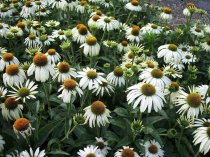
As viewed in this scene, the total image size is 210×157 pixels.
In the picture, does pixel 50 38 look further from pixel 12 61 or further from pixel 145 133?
pixel 145 133

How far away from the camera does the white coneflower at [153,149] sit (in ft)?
7.74

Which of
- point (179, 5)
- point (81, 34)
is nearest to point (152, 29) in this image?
point (81, 34)

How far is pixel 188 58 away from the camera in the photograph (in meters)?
3.70

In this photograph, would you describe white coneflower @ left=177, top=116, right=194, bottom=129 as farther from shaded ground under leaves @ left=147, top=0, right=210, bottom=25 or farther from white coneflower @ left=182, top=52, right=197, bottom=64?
shaded ground under leaves @ left=147, top=0, right=210, bottom=25

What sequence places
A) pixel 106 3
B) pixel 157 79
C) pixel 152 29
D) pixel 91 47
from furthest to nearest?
1. pixel 106 3
2. pixel 152 29
3. pixel 91 47
4. pixel 157 79

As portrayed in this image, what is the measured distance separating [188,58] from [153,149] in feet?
5.38

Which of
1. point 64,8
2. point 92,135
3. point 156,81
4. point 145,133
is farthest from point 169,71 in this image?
point 64,8

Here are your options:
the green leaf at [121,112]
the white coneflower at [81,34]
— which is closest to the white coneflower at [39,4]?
the white coneflower at [81,34]

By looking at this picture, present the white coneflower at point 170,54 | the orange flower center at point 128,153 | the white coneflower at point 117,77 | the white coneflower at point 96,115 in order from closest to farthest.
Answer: the orange flower center at point 128,153, the white coneflower at point 96,115, the white coneflower at point 117,77, the white coneflower at point 170,54

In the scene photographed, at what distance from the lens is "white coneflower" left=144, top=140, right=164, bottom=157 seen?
2359mm

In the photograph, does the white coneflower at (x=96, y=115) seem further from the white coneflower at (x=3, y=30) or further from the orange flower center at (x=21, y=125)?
the white coneflower at (x=3, y=30)

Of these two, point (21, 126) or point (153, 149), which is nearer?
point (21, 126)

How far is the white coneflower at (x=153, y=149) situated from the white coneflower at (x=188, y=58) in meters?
1.50

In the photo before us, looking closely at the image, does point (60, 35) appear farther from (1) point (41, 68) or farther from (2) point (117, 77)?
(1) point (41, 68)
